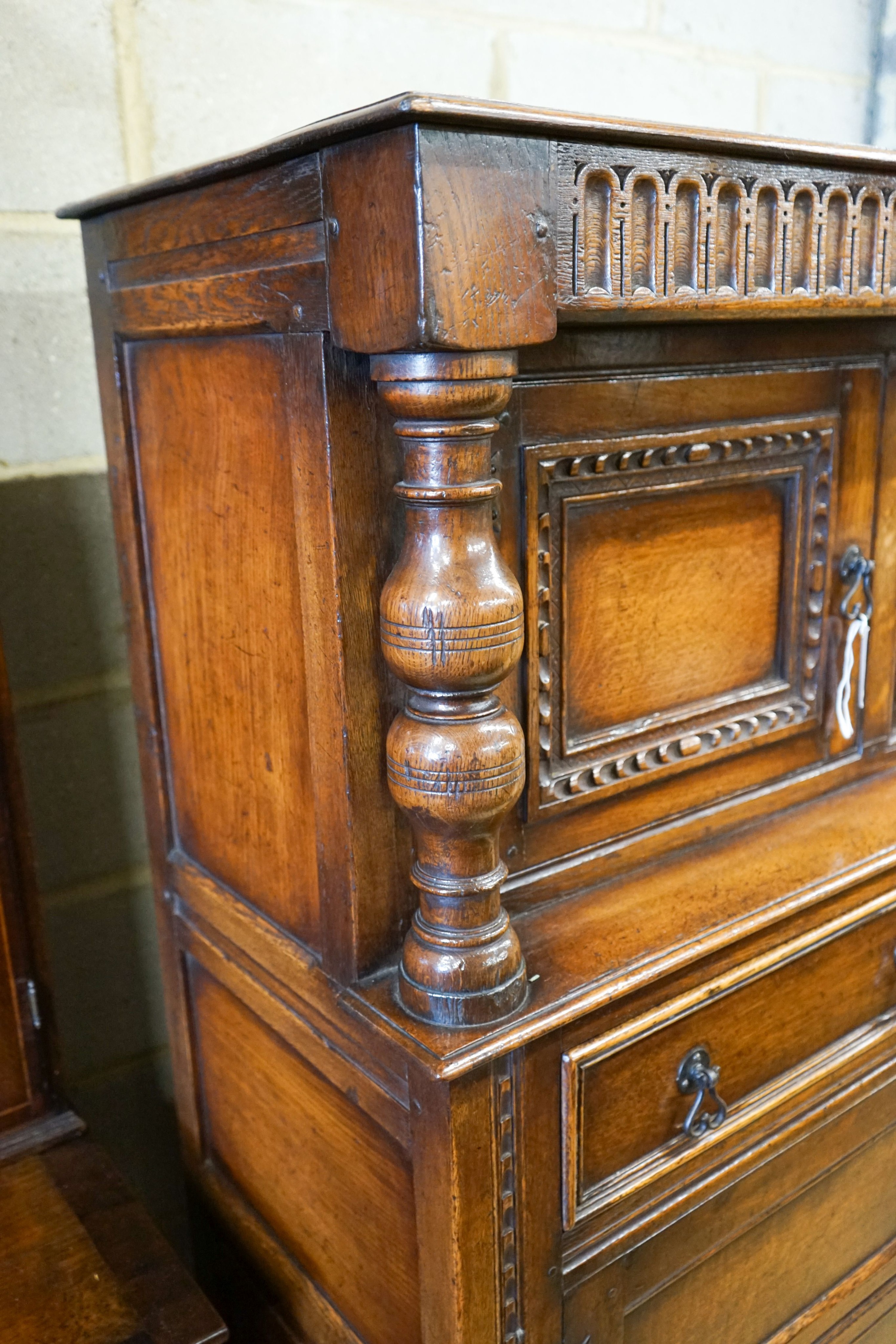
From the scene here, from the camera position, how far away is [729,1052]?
2.98 feet

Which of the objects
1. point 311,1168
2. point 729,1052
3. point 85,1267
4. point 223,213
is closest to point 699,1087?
point 729,1052

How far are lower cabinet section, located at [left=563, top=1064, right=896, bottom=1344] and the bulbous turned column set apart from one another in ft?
0.88

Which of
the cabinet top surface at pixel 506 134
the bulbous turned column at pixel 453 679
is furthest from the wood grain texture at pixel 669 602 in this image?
the cabinet top surface at pixel 506 134

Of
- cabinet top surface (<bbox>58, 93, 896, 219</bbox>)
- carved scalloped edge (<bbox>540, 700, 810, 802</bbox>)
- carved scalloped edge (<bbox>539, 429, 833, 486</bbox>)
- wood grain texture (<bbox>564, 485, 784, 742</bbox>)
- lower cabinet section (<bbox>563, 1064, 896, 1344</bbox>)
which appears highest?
cabinet top surface (<bbox>58, 93, 896, 219</bbox>)

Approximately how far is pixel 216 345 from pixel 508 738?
390 millimetres

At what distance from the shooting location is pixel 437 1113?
731 mm

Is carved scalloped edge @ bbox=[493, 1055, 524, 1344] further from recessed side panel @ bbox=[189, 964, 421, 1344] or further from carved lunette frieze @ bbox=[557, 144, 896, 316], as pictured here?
carved lunette frieze @ bbox=[557, 144, 896, 316]

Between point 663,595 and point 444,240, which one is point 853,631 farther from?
point 444,240

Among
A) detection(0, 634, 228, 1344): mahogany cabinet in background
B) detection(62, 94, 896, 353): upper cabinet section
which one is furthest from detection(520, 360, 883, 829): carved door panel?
detection(0, 634, 228, 1344): mahogany cabinet in background

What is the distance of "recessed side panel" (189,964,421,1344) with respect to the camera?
0.84 meters

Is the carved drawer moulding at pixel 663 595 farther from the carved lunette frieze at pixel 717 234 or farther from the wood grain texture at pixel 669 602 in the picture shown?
the carved lunette frieze at pixel 717 234

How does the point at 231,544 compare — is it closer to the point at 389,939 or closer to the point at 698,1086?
the point at 389,939

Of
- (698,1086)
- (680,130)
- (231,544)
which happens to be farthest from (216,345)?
(698,1086)

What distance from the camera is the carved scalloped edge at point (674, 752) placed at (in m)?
0.87
